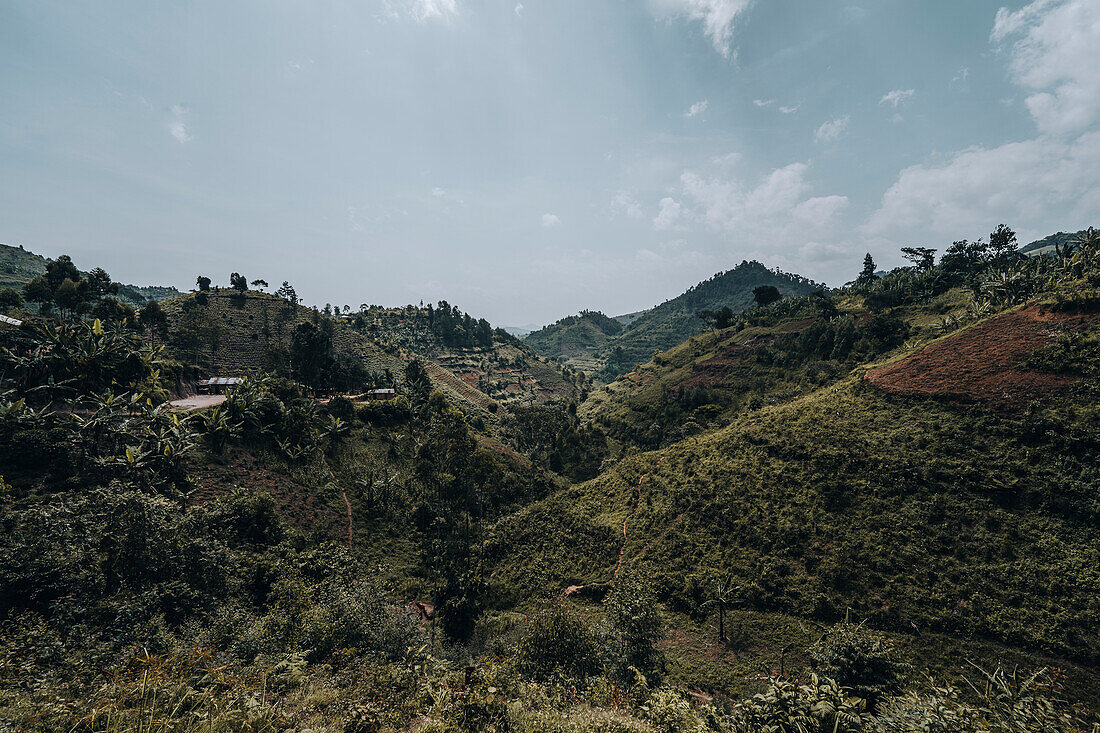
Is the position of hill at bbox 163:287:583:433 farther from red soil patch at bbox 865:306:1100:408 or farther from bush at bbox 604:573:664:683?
red soil patch at bbox 865:306:1100:408

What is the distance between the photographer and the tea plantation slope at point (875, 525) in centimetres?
2444

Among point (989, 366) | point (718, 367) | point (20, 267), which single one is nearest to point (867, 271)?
point (718, 367)

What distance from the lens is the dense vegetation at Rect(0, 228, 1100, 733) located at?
43.8ft

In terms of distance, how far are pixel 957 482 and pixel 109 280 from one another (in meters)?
135

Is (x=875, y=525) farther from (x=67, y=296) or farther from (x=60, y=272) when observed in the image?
(x=60, y=272)

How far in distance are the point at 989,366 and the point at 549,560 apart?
163 feet

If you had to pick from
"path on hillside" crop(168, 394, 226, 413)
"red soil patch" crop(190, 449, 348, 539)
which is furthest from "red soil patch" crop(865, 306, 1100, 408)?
"path on hillside" crop(168, 394, 226, 413)

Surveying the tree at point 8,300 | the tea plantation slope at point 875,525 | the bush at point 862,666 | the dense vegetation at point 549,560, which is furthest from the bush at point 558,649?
the tree at point 8,300

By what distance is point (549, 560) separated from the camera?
4062cm

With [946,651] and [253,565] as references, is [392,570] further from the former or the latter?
[946,651]

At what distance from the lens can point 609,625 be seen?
24781 millimetres

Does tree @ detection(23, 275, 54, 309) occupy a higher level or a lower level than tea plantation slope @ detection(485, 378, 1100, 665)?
higher

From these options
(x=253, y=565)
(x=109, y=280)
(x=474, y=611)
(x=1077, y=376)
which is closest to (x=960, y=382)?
(x=1077, y=376)

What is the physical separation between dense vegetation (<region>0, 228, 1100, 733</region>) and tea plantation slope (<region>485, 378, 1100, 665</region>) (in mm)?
195
